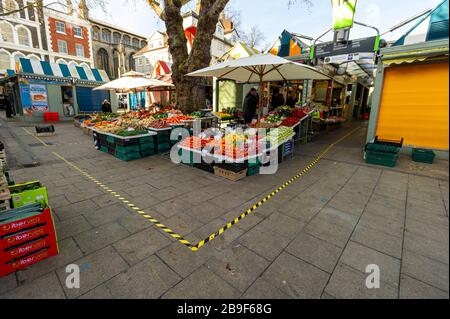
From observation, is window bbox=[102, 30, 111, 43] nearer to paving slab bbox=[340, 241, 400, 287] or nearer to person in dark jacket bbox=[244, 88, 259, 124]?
person in dark jacket bbox=[244, 88, 259, 124]

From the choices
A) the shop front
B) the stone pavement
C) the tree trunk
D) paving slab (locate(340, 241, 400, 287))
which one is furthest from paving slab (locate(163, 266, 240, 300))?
the shop front

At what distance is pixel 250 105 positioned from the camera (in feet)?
32.0

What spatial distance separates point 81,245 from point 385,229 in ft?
15.5

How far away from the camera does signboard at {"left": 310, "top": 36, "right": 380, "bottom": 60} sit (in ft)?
29.1

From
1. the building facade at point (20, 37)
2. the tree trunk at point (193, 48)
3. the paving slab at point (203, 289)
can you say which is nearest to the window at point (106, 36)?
the building facade at point (20, 37)

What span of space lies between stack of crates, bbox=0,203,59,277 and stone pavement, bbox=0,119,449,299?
0.13 meters

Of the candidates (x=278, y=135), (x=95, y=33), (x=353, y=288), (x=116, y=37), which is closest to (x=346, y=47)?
(x=278, y=135)

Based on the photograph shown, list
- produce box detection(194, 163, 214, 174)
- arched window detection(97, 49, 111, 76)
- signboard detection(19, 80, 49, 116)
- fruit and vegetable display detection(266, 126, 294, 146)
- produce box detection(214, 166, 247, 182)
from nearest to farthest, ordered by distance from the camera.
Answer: produce box detection(214, 166, 247, 182) → produce box detection(194, 163, 214, 174) → fruit and vegetable display detection(266, 126, 294, 146) → signboard detection(19, 80, 49, 116) → arched window detection(97, 49, 111, 76)

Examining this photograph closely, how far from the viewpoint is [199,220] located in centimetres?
374

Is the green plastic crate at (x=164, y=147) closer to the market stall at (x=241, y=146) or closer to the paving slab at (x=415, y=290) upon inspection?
the market stall at (x=241, y=146)

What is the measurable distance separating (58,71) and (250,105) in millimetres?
17595

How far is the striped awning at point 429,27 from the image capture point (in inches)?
271

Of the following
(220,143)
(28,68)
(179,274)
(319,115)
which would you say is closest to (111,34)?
(28,68)
